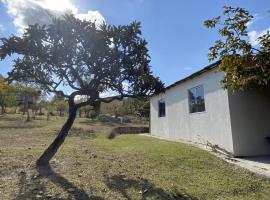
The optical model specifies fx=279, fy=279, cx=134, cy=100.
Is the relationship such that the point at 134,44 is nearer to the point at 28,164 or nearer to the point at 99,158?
the point at 99,158

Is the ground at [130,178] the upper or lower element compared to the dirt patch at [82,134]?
lower

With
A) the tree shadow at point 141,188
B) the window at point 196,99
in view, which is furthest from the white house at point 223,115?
the tree shadow at point 141,188

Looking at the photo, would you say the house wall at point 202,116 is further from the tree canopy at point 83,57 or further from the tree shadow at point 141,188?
the tree shadow at point 141,188

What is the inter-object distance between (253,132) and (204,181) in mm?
4347

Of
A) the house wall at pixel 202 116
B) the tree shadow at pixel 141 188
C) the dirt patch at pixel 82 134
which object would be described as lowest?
the tree shadow at pixel 141 188

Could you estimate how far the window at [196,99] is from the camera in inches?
505

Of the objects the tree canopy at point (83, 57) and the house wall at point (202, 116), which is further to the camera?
the house wall at point (202, 116)

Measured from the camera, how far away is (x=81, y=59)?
834cm

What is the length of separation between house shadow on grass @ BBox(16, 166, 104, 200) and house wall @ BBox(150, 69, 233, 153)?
6169 millimetres

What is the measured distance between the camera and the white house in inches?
418

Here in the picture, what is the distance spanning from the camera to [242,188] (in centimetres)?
714

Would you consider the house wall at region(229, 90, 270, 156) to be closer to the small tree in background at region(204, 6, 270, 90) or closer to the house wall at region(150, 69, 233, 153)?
the house wall at region(150, 69, 233, 153)

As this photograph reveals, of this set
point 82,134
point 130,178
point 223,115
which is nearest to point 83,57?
point 130,178

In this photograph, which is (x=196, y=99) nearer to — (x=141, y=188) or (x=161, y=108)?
(x=161, y=108)
